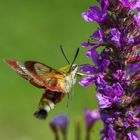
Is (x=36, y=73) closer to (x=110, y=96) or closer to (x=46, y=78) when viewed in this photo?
(x=46, y=78)

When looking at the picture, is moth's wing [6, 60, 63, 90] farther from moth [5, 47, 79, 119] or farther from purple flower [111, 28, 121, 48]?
purple flower [111, 28, 121, 48]

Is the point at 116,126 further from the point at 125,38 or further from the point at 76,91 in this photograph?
the point at 76,91

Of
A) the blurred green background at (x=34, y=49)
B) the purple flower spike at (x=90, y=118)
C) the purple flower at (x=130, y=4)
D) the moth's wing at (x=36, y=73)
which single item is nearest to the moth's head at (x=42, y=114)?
the moth's wing at (x=36, y=73)

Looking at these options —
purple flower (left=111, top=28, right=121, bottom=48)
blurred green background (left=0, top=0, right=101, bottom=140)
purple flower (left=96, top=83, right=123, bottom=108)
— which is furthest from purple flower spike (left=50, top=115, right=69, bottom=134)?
blurred green background (left=0, top=0, right=101, bottom=140)

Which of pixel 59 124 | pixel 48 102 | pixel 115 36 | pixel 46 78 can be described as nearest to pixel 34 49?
pixel 59 124

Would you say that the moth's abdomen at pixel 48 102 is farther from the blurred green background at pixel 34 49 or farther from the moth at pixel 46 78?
the blurred green background at pixel 34 49
